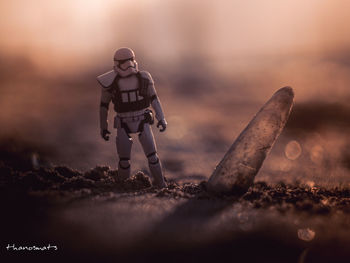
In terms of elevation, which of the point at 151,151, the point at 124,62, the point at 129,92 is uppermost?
the point at 124,62

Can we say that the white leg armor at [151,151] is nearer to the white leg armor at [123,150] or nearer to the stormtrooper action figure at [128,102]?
the stormtrooper action figure at [128,102]

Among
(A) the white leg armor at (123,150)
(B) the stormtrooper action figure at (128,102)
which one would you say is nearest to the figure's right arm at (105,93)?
(B) the stormtrooper action figure at (128,102)

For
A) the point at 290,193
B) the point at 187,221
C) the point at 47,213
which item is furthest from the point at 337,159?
the point at 47,213

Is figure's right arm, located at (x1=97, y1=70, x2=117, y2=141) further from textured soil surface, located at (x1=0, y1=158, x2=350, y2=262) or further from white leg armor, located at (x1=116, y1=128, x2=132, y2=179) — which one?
textured soil surface, located at (x1=0, y1=158, x2=350, y2=262)

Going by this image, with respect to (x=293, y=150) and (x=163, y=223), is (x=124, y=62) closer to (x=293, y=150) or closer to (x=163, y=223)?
(x=163, y=223)

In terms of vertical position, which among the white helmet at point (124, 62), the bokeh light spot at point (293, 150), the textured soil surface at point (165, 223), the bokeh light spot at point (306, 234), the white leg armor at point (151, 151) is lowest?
the bokeh light spot at point (293, 150)

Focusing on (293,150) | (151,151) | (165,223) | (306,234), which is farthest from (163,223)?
(293,150)

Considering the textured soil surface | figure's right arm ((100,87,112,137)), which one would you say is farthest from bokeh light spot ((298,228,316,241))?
figure's right arm ((100,87,112,137))

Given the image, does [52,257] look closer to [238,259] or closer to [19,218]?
[19,218]
